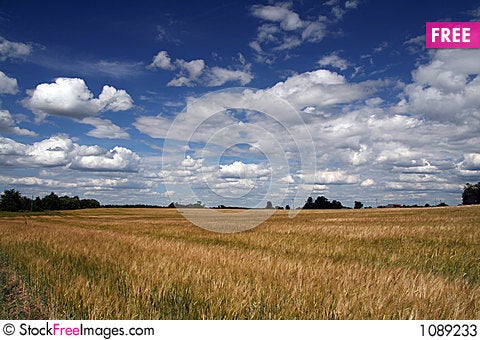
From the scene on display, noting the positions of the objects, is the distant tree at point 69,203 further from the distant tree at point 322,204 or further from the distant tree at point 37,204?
the distant tree at point 322,204

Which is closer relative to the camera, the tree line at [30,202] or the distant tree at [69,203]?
the tree line at [30,202]

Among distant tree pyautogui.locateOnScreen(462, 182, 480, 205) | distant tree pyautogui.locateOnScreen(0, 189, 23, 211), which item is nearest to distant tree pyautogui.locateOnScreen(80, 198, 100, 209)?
distant tree pyautogui.locateOnScreen(0, 189, 23, 211)

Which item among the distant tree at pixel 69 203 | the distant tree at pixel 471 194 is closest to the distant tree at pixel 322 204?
the distant tree at pixel 471 194

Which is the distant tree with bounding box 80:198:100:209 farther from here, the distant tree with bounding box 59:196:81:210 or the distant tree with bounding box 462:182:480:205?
the distant tree with bounding box 462:182:480:205

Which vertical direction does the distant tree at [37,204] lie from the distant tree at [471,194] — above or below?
below

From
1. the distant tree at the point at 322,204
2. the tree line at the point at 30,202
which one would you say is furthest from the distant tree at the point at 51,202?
the distant tree at the point at 322,204

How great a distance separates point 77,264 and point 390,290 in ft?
18.8

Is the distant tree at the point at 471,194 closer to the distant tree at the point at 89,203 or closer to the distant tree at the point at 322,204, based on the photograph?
the distant tree at the point at 322,204

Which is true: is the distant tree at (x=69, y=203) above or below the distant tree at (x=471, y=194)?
Answer: below

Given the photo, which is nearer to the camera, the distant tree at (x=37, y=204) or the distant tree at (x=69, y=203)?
the distant tree at (x=37, y=204)

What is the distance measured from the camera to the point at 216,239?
536 inches

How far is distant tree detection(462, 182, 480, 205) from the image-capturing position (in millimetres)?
128512

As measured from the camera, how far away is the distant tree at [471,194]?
129m
